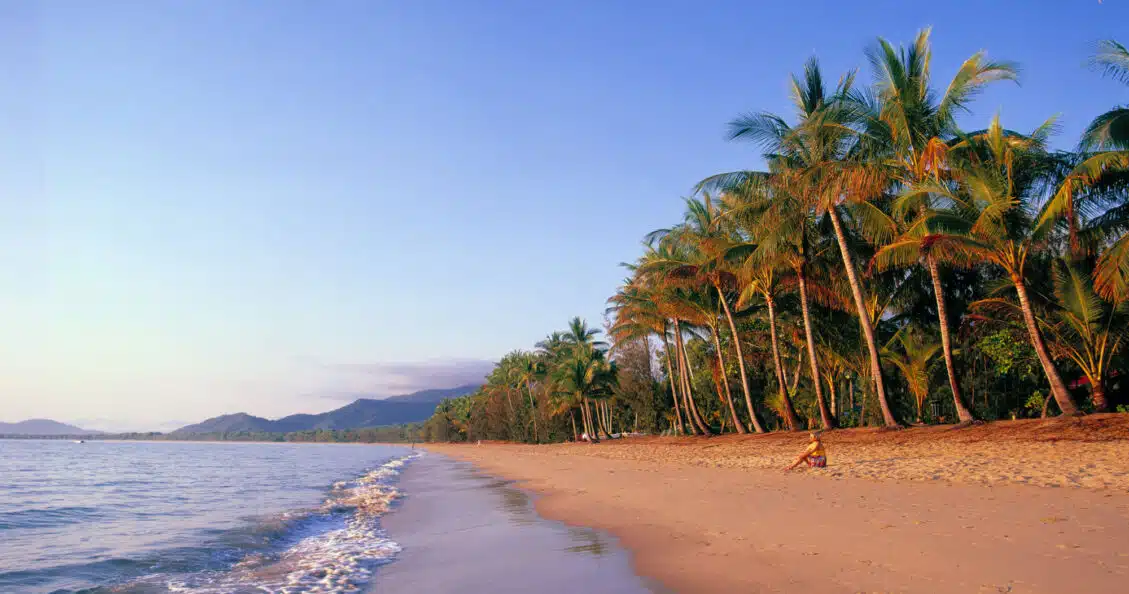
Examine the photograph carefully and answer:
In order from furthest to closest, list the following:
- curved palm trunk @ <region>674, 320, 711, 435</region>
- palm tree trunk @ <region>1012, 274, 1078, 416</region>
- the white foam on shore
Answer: curved palm trunk @ <region>674, 320, 711, 435</region> → palm tree trunk @ <region>1012, 274, 1078, 416</region> → the white foam on shore

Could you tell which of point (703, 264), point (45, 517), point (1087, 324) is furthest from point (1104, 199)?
point (45, 517)

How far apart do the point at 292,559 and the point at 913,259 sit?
16.6 meters

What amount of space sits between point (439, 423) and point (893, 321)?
306 feet

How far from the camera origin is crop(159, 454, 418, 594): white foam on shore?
7281 millimetres

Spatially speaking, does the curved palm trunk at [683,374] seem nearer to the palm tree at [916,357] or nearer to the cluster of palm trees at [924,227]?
the cluster of palm trees at [924,227]

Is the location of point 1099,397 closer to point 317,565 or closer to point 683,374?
point 317,565

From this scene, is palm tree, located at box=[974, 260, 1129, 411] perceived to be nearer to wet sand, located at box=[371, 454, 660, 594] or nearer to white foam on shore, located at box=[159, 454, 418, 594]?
wet sand, located at box=[371, 454, 660, 594]

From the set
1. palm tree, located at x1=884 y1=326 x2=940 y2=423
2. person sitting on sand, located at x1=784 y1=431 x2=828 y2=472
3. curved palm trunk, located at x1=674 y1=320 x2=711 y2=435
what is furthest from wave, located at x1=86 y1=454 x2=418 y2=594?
curved palm trunk, located at x1=674 y1=320 x2=711 y2=435

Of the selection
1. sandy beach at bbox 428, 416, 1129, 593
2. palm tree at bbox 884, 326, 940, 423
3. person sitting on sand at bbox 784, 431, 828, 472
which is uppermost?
palm tree at bbox 884, 326, 940, 423

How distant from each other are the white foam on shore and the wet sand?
296mm

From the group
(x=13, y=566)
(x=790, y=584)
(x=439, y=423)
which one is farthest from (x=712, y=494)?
(x=439, y=423)

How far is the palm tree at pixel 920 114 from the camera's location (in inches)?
703

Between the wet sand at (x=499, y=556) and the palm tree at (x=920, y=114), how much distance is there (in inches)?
491

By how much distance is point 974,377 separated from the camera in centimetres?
2648
